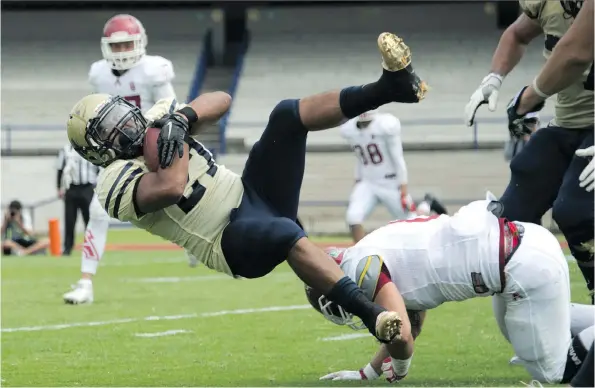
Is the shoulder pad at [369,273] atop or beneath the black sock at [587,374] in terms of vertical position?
beneath

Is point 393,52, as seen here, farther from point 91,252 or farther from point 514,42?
point 91,252

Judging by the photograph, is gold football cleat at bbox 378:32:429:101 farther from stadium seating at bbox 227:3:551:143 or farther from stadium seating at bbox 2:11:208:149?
stadium seating at bbox 2:11:208:149

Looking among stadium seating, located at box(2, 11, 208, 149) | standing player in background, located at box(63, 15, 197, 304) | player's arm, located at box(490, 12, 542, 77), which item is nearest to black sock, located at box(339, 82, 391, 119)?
player's arm, located at box(490, 12, 542, 77)

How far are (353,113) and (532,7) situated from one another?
1122mm

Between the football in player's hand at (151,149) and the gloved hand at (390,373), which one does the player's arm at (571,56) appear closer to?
the gloved hand at (390,373)

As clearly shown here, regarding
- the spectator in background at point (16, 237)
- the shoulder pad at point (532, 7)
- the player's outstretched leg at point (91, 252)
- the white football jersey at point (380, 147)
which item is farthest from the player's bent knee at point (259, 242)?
the spectator in background at point (16, 237)

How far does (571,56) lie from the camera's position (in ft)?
13.4

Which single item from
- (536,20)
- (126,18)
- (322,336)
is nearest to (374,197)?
(126,18)

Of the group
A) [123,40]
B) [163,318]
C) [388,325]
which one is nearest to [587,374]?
[388,325]

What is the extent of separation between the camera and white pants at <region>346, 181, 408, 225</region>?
11.1 m

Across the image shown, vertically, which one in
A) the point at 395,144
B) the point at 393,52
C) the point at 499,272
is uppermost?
the point at 393,52

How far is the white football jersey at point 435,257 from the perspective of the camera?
411 centimetres

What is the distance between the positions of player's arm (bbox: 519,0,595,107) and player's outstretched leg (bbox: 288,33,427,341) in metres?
0.48

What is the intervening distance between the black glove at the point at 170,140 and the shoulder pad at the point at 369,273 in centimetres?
83
